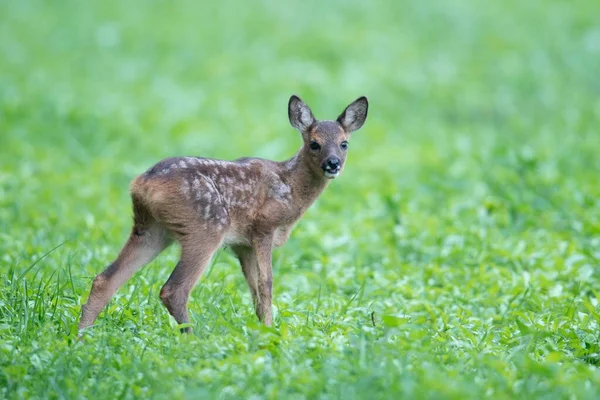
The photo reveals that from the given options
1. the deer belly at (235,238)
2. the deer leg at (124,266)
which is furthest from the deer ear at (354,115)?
the deer leg at (124,266)

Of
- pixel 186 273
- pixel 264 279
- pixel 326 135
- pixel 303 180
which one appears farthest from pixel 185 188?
pixel 326 135

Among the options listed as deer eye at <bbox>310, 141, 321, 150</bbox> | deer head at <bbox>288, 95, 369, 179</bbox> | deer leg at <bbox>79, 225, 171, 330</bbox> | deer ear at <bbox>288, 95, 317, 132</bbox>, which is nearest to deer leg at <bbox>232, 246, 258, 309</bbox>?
deer leg at <bbox>79, 225, 171, 330</bbox>

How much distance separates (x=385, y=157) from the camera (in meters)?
13.5

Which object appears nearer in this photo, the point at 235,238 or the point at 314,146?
the point at 235,238

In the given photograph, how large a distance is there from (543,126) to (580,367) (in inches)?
389

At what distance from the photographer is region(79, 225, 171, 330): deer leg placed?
238 inches

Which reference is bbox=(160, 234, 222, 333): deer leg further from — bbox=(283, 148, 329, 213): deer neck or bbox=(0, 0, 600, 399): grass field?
bbox=(283, 148, 329, 213): deer neck

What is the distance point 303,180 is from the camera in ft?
23.1

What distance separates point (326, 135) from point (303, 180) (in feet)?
1.22

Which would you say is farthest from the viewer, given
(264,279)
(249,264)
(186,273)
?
(249,264)

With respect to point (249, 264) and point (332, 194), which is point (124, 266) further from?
point (332, 194)

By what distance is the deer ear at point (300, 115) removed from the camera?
23.5 ft

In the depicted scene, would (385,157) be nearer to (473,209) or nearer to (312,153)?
(473,209)

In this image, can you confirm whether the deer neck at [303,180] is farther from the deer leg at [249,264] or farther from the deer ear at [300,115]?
the deer leg at [249,264]
